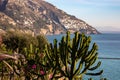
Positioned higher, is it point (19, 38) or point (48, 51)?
point (48, 51)

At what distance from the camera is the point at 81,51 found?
28.9ft

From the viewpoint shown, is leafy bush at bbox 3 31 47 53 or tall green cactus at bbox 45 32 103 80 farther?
leafy bush at bbox 3 31 47 53

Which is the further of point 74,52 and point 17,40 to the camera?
point 17,40

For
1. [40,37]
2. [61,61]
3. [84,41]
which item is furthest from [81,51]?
[40,37]

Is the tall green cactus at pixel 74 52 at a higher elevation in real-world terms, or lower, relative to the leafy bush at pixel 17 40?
higher

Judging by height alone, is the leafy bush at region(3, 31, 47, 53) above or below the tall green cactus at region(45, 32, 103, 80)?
below

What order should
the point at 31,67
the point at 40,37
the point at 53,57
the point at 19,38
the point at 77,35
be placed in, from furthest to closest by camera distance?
the point at 40,37 < the point at 19,38 < the point at 31,67 < the point at 53,57 < the point at 77,35

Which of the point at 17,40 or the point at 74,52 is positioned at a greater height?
the point at 74,52

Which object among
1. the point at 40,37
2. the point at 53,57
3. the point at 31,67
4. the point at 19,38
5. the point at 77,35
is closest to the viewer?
the point at 77,35

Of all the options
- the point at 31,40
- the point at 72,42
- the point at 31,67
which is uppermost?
the point at 72,42

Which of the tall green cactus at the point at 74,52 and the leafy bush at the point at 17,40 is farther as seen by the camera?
the leafy bush at the point at 17,40

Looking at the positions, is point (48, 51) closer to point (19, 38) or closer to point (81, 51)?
point (81, 51)

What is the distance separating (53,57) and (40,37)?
43840 mm

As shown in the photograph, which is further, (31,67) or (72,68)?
(31,67)
